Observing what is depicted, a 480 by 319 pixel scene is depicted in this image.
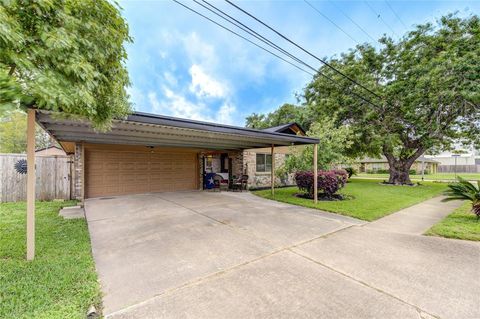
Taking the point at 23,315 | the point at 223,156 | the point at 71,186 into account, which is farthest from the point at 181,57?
the point at 23,315

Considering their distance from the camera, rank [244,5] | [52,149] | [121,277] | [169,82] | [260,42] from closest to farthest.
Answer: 1. [121,277]
2. [244,5]
3. [260,42]
4. [169,82]
5. [52,149]

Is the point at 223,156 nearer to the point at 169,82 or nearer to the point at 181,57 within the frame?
the point at 181,57

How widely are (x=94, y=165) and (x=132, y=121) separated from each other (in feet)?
22.5

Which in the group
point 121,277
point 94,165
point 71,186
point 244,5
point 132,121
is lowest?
point 121,277

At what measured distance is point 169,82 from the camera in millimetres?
17016

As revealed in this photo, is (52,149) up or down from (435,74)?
down

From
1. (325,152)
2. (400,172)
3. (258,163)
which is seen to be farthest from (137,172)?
(400,172)

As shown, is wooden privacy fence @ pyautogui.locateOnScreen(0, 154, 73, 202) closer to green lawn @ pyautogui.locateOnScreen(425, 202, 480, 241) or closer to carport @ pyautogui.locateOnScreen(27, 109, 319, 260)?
carport @ pyautogui.locateOnScreen(27, 109, 319, 260)

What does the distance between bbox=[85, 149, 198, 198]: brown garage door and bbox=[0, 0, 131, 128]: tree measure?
7.93 meters

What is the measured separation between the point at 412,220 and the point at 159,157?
35.1 ft

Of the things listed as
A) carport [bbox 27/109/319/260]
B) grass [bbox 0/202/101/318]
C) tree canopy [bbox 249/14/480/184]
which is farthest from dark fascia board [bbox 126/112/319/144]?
tree canopy [bbox 249/14/480/184]

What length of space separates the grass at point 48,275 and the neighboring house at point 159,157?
3.06 meters

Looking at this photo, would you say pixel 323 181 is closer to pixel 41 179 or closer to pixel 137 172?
pixel 137 172

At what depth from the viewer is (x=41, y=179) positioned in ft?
27.7
